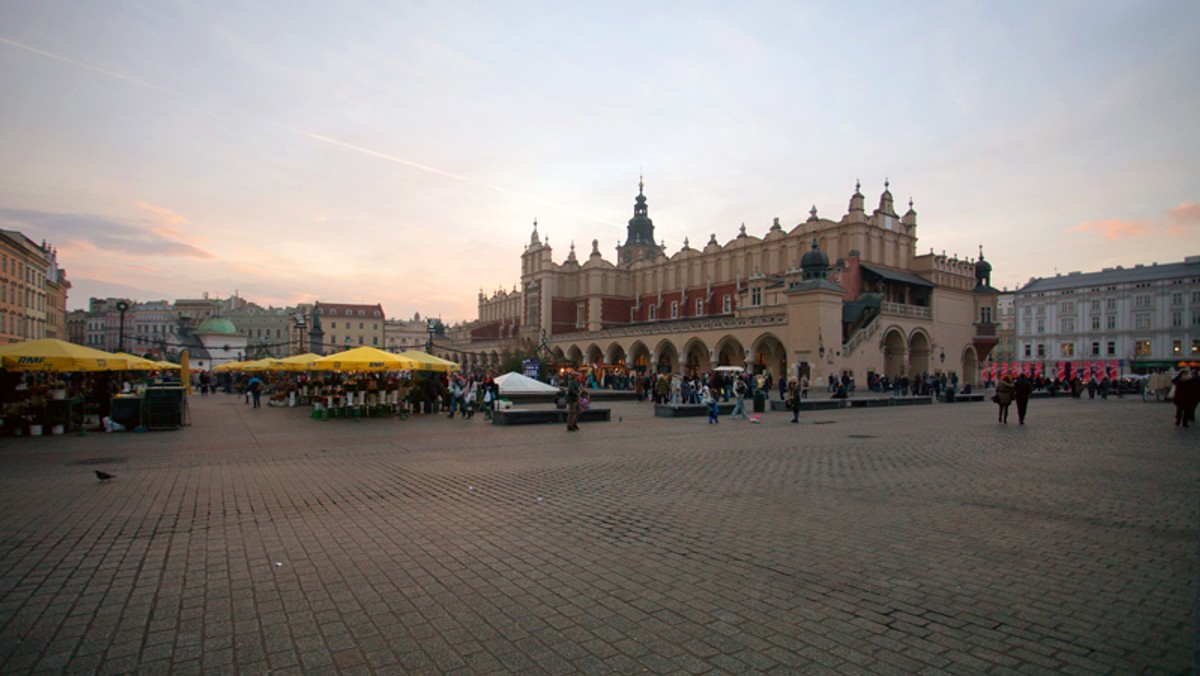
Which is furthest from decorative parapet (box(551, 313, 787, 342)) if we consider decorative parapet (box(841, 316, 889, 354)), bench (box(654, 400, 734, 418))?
bench (box(654, 400, 734, 418))

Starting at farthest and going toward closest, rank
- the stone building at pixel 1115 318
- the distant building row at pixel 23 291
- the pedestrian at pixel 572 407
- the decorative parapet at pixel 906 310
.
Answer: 1. the stone building at pixel 1115 318
2. the decorative parapet at pixel 906 310
3. the distant building row at pixel 23 291
4. the pedestrian at pixel 572 407

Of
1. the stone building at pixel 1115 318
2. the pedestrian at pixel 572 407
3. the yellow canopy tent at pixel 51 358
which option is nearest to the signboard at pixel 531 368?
the pedestrian at pixel 572 407

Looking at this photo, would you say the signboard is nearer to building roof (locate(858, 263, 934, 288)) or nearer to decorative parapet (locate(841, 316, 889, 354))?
decorative parapet (locate(841, 316, 889, 354))

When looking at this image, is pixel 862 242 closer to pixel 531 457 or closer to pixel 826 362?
pixel 826 362

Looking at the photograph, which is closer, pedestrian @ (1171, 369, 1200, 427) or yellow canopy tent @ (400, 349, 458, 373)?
pedestrian @ (1171, 369, 1200, 427)

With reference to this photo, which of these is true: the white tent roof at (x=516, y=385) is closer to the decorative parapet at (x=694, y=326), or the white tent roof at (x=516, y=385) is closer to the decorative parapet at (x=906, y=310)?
the decorative parapet at (x=694, y=326)

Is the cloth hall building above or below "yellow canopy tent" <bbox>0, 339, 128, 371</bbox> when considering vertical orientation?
above

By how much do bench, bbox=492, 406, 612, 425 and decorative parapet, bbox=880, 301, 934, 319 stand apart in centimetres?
3205

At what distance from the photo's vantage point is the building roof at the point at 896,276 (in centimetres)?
4824

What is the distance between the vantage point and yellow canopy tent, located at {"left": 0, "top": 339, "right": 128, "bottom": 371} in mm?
15239

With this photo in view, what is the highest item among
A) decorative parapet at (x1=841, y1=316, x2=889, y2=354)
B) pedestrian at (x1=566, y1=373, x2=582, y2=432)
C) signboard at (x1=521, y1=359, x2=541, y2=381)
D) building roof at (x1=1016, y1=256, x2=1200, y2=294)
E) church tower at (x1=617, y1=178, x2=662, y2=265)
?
church tower at (x1=617, y1=178, x2=662, y2=265)

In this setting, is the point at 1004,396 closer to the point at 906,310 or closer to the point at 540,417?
the point at 540,417

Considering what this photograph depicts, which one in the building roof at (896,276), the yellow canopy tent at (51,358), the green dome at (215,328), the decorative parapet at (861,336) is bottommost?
the yellow canopy tent at (51,358)

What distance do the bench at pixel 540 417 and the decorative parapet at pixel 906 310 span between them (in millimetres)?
32052
